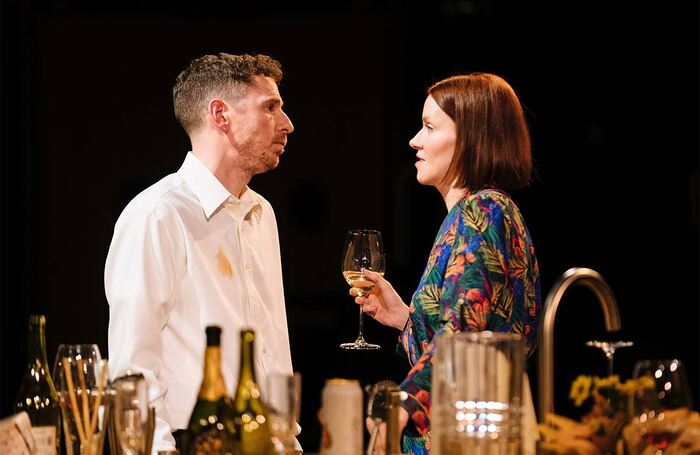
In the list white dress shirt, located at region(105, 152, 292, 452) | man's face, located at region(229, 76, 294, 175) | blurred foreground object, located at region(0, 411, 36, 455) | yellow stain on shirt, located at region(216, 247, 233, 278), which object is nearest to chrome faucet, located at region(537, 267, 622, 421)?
blurred foreground object, located at region(0, 411, 36, 455)

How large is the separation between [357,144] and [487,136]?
11.6 ft

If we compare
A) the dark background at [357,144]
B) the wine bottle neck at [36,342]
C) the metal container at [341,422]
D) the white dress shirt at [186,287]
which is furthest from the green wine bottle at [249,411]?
the dark background at [357,144]

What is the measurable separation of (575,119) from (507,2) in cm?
71

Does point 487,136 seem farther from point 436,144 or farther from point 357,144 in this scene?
point 357,144

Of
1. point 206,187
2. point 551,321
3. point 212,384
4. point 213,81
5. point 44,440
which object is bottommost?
point 44,440

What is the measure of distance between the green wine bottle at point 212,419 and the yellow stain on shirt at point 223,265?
3.72 ft

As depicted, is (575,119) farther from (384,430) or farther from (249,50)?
(384,430)

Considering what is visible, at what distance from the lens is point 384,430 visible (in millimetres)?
1964

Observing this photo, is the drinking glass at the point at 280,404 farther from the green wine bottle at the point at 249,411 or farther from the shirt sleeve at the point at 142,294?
the shirt sleeve at the point at 142,294

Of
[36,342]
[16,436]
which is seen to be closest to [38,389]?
[36,342]

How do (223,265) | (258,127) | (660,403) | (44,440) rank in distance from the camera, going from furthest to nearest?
(258,127) → (223,265) → (44,440) → (660,403)

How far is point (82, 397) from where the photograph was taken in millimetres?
2076

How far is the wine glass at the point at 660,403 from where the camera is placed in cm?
185

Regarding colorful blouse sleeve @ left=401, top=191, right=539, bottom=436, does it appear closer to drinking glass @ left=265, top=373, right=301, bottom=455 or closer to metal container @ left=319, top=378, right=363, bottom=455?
metal container @ left=319, top=378, right=363, bottom=455
